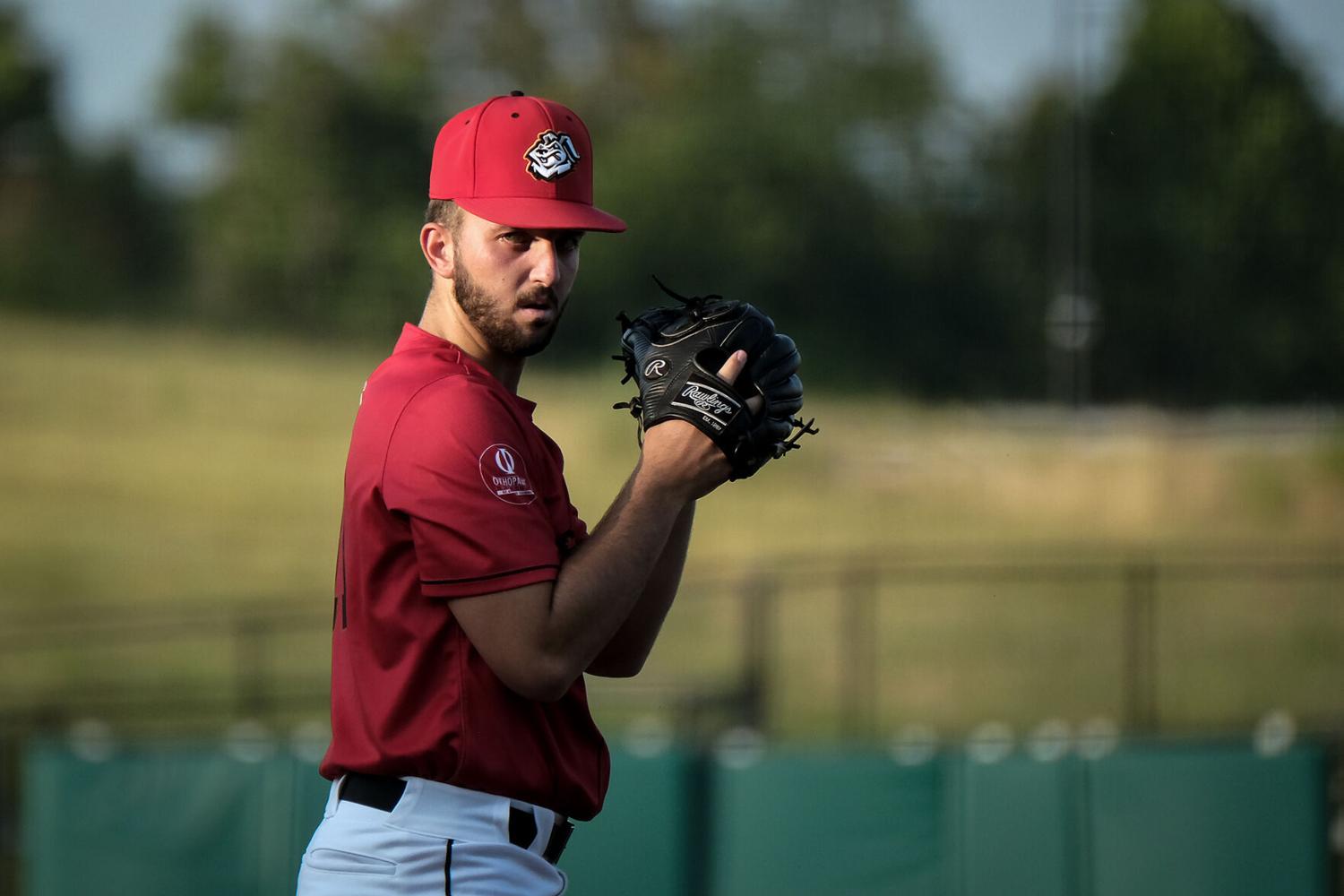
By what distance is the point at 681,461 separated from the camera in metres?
2.25

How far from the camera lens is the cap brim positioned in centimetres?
233

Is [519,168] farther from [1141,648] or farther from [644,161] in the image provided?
[644,161]

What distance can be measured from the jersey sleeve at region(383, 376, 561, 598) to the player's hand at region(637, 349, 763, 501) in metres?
0.17

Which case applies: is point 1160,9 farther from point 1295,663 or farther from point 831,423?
point 1295,663

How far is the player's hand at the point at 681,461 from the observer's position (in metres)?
2.24

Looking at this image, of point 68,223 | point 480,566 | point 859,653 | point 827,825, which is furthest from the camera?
point 68,223

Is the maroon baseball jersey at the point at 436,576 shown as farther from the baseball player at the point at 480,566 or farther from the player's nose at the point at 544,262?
the player's nose at the point at 544,262

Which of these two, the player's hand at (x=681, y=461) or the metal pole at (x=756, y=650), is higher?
the player's hand at (x=681, y=461)

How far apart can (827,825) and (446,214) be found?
3.63 meters

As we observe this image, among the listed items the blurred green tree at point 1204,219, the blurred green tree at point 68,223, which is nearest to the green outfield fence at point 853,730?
the blurred green tree at point 1204,219

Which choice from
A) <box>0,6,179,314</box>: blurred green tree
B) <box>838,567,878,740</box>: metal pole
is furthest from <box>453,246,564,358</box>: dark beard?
<box>0,6,179,314</box>: blurred green tree

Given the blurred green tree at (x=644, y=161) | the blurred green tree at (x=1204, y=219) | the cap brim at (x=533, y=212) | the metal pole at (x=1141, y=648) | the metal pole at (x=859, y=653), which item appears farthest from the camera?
the blurred green tree at (x=644, y=161)

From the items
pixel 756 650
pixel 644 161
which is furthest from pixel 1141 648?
pixel 644 161

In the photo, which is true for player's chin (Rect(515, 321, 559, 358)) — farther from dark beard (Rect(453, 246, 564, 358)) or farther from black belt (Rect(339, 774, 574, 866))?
black belt (Rect(339, 774, 574, 866))
